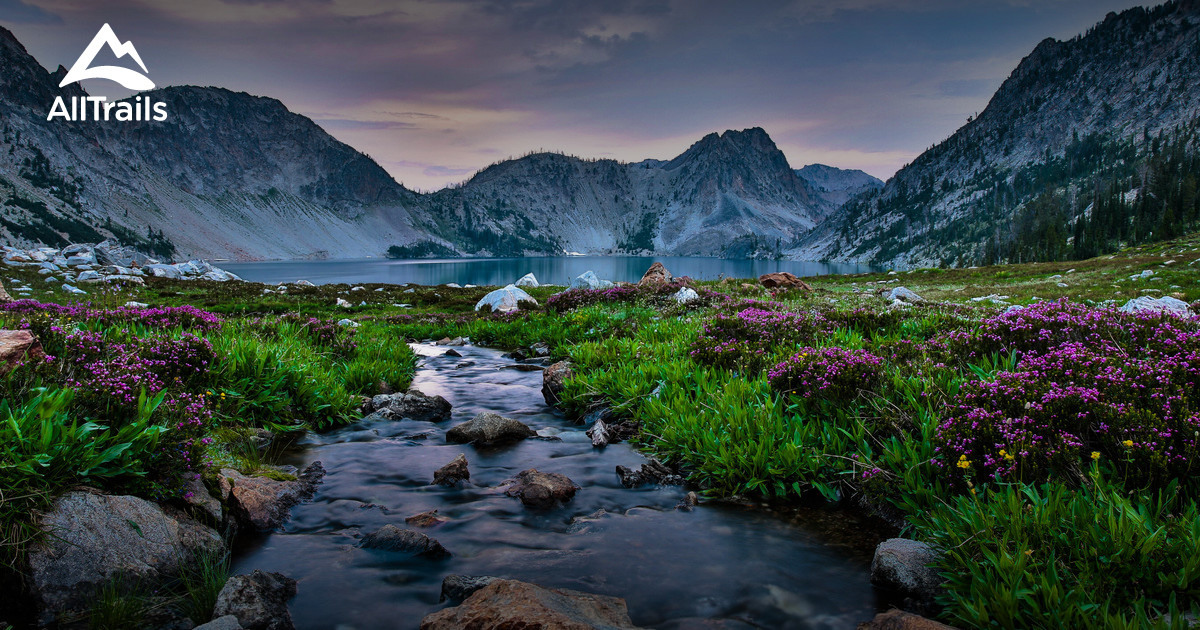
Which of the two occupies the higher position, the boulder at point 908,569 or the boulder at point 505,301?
the boulder at point 505,301

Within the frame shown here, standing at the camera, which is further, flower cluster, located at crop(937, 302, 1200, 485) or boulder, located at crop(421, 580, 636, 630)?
flower cluster, located at crop(937, 302, 1200, 485)

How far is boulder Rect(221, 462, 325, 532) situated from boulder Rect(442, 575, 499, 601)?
2.47 m

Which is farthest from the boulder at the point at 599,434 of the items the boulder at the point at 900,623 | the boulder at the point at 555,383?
the boulder at the point at 900,623

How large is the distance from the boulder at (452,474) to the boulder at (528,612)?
3024 mm

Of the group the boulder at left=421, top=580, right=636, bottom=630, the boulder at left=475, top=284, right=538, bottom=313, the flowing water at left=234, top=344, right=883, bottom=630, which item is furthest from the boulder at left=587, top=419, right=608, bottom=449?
the boulder at left=475, top=284, right=538, bottom=313

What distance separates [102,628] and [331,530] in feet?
7.10

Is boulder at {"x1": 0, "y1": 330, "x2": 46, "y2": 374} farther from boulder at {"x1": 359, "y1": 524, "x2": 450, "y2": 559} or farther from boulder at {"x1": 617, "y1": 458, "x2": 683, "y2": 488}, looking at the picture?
boulder at {"x1": 617, "y1": 458, "x2": 683, "y2": 488}

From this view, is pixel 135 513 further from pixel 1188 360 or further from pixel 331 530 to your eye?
pixel 1188 360

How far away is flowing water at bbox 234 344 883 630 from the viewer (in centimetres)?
454

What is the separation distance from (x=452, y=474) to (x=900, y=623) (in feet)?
17.5

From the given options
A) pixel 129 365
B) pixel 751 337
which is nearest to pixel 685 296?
pixel 751 337

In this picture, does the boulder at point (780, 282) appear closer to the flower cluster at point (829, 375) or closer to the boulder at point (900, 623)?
the flower cluster at point (829, 375)

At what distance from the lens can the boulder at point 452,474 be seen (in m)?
7.14

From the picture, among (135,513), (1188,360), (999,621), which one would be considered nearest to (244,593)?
(135,513)
